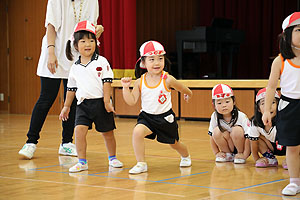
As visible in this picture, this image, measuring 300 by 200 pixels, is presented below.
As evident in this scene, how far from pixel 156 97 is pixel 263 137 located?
0.63 metres

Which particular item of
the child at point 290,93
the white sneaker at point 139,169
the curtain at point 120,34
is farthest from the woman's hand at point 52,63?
the curtain at point 120,34

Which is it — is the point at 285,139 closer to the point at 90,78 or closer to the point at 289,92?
the point at 289,92

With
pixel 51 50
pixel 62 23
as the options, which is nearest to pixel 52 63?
pixel 51 50

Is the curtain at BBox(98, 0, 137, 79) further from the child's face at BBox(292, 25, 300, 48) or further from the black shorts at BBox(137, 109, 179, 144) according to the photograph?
the child's face at BBox(292, 25, 300, 48)

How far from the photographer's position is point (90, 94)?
112 inches

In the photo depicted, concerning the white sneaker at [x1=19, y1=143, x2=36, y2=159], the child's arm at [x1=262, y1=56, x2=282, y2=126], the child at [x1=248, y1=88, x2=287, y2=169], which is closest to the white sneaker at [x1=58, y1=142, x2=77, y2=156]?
the white sneaker at [x1=19, y1=143, x2=36, y2=159]

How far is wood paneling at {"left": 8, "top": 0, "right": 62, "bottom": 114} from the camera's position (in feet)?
25.1

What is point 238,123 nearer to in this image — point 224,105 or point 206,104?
point 224,105

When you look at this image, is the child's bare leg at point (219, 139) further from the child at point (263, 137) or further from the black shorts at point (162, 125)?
the black shorts at point (162, 125)

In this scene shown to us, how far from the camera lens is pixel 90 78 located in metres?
2.85

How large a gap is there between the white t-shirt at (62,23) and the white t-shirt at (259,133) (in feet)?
4.00

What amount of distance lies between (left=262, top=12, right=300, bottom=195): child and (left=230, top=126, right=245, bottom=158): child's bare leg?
777 mm

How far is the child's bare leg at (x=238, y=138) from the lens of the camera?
2.98 metres

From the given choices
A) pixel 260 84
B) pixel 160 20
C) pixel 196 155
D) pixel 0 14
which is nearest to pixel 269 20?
pixel 160 20
